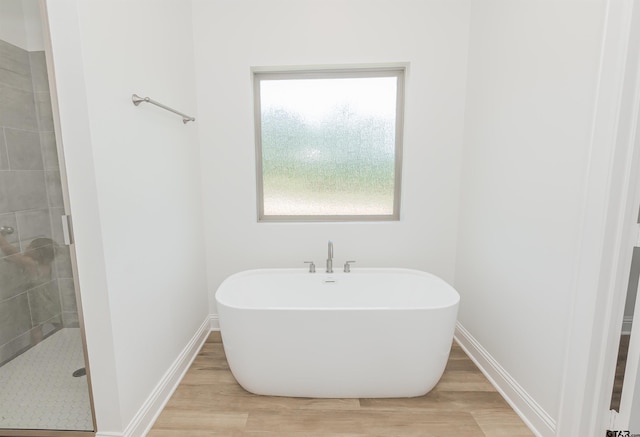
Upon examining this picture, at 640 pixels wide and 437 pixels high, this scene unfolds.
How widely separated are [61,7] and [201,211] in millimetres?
1403

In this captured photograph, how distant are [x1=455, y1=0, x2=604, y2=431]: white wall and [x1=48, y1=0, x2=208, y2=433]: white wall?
196 centimetres

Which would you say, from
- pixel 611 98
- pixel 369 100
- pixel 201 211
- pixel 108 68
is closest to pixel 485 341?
pixel 611 98

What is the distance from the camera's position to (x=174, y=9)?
1884 millimetres

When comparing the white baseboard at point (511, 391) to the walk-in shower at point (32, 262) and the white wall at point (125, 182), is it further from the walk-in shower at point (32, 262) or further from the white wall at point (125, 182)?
the walk-in shower at point (32, 262)

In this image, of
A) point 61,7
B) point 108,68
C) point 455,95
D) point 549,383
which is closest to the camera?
point 61,7

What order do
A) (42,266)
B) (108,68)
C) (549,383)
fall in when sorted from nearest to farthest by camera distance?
(108,68)
(549,383)
(42,266)

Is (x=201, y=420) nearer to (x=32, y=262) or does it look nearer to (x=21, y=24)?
(x=32, y=262)

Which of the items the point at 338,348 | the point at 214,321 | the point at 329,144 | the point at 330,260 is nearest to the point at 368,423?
the point at 338,348

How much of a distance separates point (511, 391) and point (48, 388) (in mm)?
2538

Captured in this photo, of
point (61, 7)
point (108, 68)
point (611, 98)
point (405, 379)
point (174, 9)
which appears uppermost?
point (174, 9)

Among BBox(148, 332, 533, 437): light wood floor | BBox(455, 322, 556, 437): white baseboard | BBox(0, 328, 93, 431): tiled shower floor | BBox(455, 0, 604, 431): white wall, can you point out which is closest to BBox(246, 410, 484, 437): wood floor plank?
BBox(148, 332, 533, 437): light wood floor

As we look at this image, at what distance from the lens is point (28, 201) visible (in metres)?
1.52

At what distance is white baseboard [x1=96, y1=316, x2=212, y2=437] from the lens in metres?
1.42

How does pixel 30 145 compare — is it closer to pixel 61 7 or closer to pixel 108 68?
pixel 108 68
